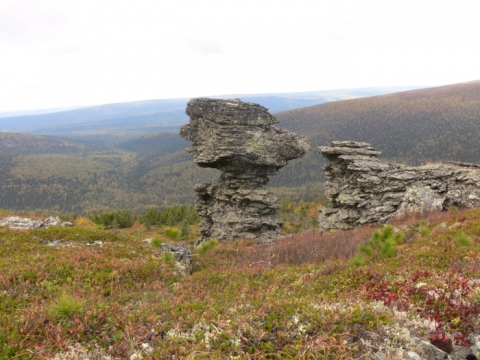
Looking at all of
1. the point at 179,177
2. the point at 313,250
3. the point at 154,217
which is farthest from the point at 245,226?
the point at 179,177

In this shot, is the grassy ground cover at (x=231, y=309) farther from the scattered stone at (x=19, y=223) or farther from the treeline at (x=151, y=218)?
the treeline at (x=151, y=218)

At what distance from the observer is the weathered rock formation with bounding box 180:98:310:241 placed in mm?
25984

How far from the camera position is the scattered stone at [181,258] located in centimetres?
1011

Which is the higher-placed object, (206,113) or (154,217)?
(206,113)

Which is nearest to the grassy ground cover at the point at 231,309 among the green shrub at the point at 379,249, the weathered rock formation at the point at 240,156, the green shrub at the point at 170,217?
the green shrub at the point at 379,249

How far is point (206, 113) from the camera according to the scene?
2719 cm

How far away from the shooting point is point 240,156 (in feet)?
84.5

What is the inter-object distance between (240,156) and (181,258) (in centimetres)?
1498

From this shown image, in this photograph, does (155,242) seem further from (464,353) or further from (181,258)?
(464,353)

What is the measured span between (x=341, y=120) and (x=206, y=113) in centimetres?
19085

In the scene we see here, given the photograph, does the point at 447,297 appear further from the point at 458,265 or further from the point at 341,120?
the point at 341,120

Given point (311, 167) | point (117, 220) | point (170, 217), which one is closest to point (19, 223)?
point (117, 220)

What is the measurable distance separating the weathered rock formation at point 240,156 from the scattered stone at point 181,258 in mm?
13293

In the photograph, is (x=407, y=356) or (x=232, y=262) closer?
(x=407, y=356)
